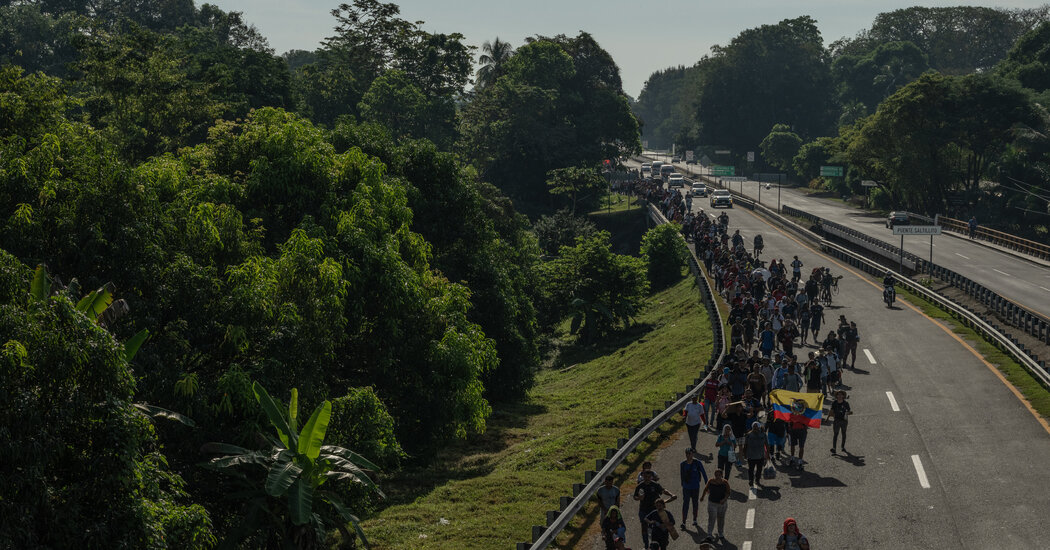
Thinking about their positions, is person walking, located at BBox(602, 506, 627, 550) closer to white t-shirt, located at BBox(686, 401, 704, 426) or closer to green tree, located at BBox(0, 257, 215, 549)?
white t-shirt, located at BBox(686, 401, 704, 426)

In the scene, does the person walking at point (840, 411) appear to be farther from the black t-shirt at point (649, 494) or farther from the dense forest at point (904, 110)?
the dense forest at point (904, 110)

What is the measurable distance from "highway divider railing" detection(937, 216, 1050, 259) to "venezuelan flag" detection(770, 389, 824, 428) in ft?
158

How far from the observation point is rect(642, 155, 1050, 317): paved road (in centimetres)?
5009

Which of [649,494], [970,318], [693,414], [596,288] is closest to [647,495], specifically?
[649,494]

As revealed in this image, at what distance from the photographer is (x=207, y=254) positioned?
1988cm

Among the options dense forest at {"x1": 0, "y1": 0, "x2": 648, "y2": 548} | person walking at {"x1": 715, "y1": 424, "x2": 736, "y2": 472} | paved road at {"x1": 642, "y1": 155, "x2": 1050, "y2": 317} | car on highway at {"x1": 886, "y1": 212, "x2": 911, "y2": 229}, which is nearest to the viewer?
dense forest at {"x1": 0, "y1": 0, "x2": 648, "y2": 548}

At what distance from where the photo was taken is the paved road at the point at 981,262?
164 feet

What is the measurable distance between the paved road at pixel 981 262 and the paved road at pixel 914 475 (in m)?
18.3

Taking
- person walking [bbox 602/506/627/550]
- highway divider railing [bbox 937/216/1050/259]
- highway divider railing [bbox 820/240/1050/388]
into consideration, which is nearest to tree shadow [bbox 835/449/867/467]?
person walking [bbox 602/506/627/550]

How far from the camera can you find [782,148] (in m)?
138

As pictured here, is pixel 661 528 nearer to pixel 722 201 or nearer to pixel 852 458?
pixel 852 458

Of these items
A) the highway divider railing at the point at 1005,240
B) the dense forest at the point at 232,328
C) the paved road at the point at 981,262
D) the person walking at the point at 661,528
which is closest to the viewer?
the dense forest at the point at 232,328

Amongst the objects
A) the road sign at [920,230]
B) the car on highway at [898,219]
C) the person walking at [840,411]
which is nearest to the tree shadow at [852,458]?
the person walking at [840,411]

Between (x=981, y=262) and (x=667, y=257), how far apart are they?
777 inches
